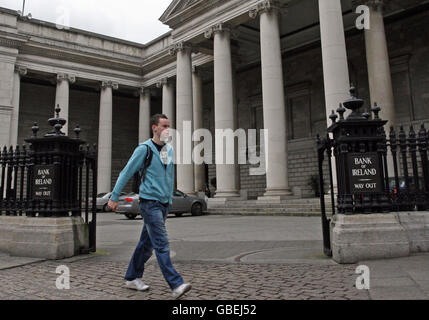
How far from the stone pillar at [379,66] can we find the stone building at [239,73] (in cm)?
5

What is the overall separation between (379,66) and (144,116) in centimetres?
2091

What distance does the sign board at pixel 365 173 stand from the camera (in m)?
5.88

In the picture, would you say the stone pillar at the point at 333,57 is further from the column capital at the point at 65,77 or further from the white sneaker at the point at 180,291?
the column capital at the point at 65,77

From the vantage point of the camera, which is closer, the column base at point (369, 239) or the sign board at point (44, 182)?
the column base at point (369, 239)

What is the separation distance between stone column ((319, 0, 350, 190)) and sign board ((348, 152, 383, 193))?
1058 centimetres

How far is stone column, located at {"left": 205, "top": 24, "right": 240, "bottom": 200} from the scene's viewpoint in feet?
71.1

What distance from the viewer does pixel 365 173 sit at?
19.3ft

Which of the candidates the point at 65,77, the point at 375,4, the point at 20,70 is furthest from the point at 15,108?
the point at 375,4

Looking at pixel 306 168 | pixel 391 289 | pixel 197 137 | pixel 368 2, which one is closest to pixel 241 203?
pixel 197 137

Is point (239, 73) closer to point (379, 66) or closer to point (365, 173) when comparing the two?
point (379, 66)
